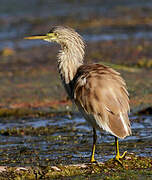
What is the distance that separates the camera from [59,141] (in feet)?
23.9

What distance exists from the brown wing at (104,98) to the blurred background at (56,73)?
76cm

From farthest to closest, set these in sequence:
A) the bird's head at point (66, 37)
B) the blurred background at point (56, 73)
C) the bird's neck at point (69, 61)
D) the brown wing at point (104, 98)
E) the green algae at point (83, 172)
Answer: the blurred background at point (56, 73) → the bird's head at point (66, 37) → the bird's neck at point (69, 61) → the brown wing at point (104, 98) → the green algae at point (83, 172)

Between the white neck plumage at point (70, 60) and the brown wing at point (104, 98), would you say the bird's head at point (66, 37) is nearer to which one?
the white neck plumage at point (70, 60)

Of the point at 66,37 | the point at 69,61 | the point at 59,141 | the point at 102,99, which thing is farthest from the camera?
the point at 59,141

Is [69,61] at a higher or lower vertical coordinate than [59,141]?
higher

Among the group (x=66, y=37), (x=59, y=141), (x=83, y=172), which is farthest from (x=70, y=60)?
(x=83, y=172)

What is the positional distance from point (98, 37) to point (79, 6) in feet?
23.7

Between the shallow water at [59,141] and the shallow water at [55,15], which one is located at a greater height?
the shallow water at [59,141]

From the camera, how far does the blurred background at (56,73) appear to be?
699 cm

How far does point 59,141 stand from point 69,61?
4.35 ft

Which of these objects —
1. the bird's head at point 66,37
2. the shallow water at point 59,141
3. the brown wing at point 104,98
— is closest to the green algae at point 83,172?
the brown wing at point 104,98

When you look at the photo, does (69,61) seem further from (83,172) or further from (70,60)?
(83,172)

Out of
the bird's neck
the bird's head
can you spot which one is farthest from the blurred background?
the bird's head

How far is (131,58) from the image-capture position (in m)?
13.8
